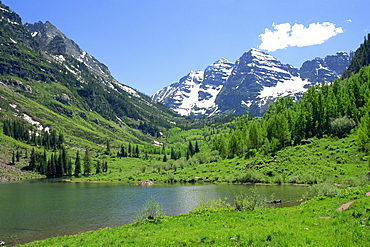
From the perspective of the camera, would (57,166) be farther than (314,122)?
Yes

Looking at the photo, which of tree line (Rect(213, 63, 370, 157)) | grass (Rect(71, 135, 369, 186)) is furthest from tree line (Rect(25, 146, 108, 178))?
tree line (Rect(213, 63, 370, 157))

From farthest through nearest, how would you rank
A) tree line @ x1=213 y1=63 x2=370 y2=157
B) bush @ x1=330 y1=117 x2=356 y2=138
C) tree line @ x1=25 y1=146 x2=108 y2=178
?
tree line @ x1=25 y1=146 x2=108 y2=178 → tree line @ x1=213 y1=63 x2=370 y2=157 → bush @ x1=330 y1=117 x2=356 y2=138

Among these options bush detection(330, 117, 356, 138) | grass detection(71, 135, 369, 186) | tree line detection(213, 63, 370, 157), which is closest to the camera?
grass detection(71, 135, 369, 186)

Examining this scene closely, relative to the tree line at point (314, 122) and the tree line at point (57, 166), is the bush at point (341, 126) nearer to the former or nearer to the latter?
the tree line at point (314, 122)

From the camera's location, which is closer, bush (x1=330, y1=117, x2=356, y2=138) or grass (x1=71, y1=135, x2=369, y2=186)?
grass (x1=71, y1=135, x2=369, y2=186)

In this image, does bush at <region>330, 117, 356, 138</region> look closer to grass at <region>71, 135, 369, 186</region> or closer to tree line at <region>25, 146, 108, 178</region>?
grass at <region>71, 135, 369, 186</region>

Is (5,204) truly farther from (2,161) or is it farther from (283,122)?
(2,161)

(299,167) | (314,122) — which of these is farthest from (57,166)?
(314,122)

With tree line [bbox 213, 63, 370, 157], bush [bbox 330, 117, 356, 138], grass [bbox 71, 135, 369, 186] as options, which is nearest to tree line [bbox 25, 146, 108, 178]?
grass [bbox 71, 135, 369, 186]

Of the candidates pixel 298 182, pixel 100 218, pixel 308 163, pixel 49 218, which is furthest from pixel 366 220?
pixel 308 163

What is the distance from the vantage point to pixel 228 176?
4235 inches

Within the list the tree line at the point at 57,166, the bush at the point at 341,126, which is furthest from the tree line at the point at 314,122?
the tree line at the point at 57,166

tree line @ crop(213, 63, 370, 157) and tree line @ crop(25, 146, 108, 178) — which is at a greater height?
tree line @ crop(213, 63, 370, 157)

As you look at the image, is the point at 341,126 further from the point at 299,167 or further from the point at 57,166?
the point at 57,166
